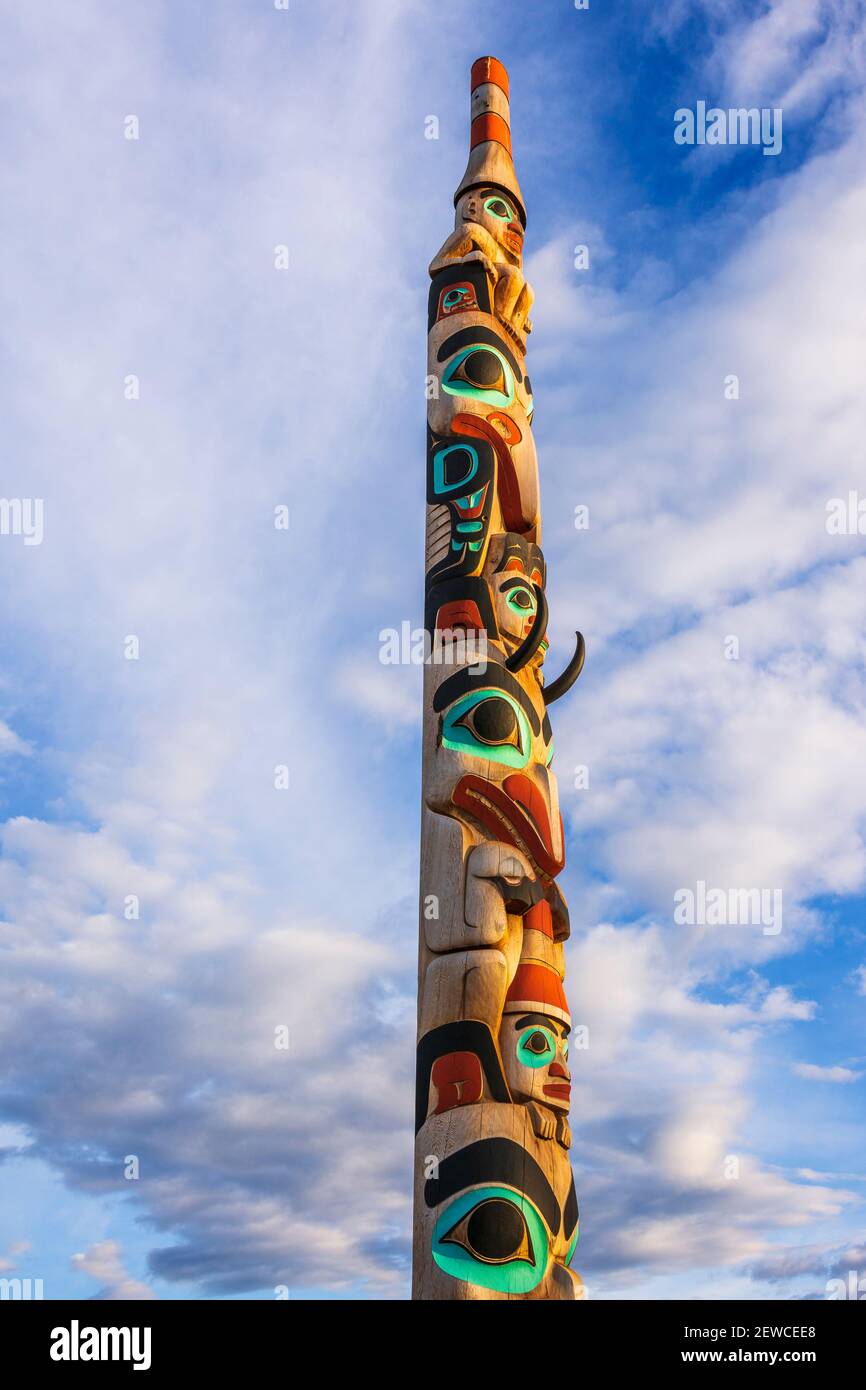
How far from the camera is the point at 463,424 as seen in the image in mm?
9953

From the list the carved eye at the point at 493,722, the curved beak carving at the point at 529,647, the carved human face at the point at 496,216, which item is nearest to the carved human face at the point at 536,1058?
the carved eye at the point at 493,722

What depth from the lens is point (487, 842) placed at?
8.02 metres

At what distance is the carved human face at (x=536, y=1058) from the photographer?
23.8 feet

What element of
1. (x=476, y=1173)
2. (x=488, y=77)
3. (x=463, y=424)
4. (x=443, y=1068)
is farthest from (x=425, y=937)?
(x=488, y=77)

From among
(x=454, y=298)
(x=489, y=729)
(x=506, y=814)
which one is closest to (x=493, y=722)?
(x=489, y=729)

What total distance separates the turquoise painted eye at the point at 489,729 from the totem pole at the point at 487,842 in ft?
0.04

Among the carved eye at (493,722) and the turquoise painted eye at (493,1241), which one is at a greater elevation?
the carved eye at (493,722)

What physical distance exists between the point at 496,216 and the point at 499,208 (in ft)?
0.51

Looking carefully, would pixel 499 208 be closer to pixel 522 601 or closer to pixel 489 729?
pixel 522 601

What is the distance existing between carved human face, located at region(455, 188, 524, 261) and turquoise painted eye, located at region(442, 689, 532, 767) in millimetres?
5411

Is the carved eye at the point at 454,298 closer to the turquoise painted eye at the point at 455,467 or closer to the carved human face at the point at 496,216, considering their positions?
the carved human face at the point at 496,216

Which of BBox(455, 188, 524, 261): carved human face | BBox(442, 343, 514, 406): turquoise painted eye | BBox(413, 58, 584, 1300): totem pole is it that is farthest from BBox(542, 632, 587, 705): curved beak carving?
BBox(455, 188, 524, 261): carved human face
